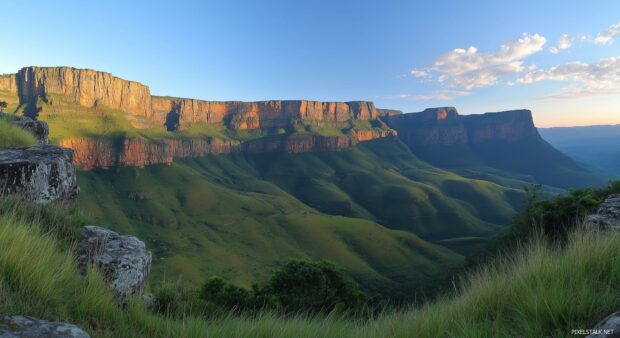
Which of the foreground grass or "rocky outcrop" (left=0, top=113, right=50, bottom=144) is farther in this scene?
"rocky outcrop" (left=0, top=113, right=50, bottom=144)

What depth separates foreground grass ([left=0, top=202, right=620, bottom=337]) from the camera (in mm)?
3225

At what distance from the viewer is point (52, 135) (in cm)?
15450

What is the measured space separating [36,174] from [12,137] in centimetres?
492

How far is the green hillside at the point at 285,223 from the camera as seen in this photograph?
89.4 meters

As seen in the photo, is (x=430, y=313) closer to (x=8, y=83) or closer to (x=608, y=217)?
(x=608, y=217)

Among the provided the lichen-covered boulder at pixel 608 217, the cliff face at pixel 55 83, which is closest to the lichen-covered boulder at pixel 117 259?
the lichen-covered boulder at pixel 608 217

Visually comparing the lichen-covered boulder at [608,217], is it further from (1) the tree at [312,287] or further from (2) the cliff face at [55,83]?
(2) the cliff face at [55,83]

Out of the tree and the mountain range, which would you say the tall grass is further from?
the mountain range

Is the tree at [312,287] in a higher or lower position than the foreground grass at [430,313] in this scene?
lower

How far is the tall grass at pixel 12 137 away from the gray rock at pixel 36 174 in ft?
7.38

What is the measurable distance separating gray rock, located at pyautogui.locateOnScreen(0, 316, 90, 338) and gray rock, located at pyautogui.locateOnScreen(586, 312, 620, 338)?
444 cm

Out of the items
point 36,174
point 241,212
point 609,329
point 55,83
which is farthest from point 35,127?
point 55,83

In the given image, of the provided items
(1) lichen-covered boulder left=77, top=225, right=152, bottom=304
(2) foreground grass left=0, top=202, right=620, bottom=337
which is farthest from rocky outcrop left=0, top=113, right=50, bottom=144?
(2) foreground grass left=0, top=202, right=620, bottom=337

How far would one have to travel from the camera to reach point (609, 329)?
2520 mm
